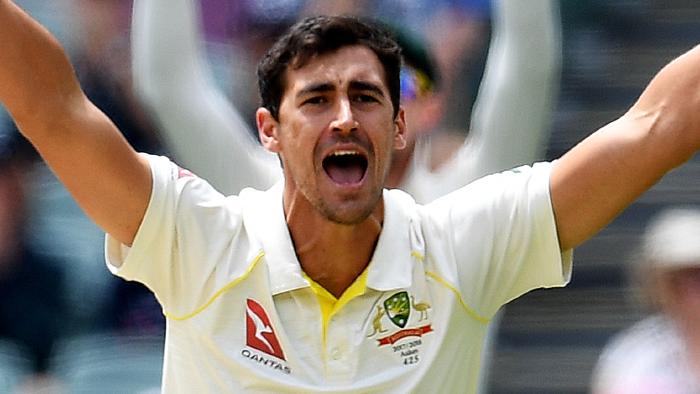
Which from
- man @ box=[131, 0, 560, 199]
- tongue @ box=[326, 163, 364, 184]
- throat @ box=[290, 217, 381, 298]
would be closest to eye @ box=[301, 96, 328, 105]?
tongue @ box=[326, 163, 364, 184]

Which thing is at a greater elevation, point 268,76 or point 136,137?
point 268,76

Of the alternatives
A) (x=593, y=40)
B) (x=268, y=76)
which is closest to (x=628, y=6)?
(x=593, y=40)

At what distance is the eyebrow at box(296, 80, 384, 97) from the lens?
270 centimetres

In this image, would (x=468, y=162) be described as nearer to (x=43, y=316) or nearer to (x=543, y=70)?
(x=543, y=70)

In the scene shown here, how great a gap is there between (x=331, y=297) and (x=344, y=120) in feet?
0.95

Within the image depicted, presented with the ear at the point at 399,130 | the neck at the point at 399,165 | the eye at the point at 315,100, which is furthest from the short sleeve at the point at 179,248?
the neck at the point at 399,165

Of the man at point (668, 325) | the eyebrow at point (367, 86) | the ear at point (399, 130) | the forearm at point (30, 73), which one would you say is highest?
the forearm at point (30, 73)

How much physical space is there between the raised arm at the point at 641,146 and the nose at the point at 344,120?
36 cm

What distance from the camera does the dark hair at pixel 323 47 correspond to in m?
2.74

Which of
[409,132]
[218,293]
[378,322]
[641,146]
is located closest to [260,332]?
[218,293]

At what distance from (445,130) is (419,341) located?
4.83 ft

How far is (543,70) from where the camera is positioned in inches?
133

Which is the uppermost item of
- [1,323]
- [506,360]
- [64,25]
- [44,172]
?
[64,25]

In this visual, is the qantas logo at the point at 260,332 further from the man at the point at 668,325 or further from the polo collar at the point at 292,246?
the man at the point at 668,325
